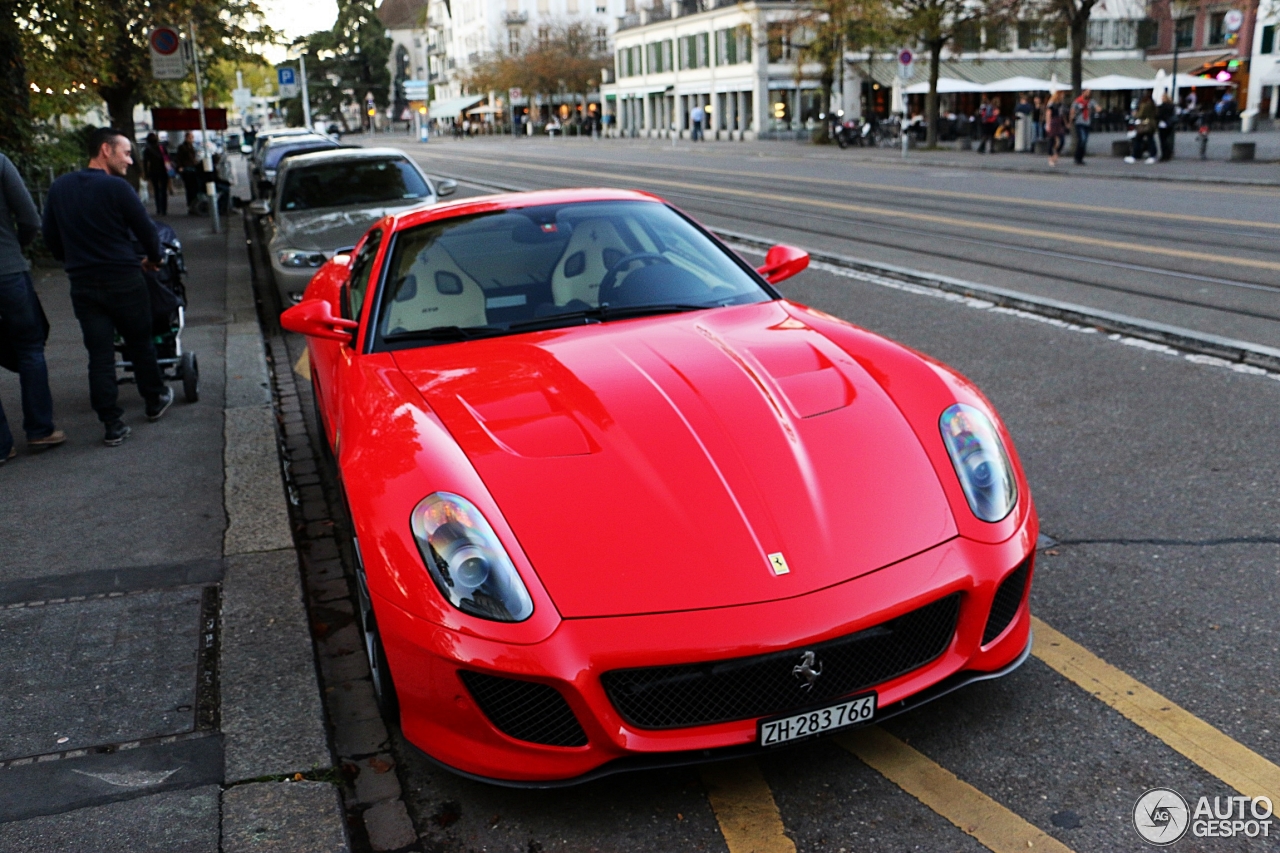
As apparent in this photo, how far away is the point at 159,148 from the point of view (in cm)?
2362

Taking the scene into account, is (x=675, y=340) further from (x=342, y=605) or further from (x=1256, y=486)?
(x=1256, y=486)

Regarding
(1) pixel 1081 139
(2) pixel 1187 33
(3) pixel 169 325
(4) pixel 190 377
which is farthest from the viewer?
(2) pixel 1187 33

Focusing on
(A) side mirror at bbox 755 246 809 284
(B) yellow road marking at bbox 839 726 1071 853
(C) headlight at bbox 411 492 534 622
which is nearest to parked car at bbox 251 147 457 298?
(A) side mirror at bbox 755 246 809 284

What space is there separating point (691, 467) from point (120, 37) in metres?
22.4

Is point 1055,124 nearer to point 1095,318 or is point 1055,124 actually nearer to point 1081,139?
point 1081,139

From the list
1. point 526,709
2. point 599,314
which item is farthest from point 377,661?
point 599,314

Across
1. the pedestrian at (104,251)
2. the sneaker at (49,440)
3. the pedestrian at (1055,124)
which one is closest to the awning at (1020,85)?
the pedestrian at (1055,124)

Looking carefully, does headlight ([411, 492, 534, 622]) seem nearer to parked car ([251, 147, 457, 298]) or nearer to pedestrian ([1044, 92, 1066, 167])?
parked car ([251, 147, 457, 298])

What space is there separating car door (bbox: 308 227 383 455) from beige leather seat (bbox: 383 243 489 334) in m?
0.17

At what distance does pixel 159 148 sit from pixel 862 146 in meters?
30.9

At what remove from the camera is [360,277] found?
5.10 meters

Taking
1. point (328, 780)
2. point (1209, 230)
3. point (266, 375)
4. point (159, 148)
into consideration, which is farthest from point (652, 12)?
point (328, 780)

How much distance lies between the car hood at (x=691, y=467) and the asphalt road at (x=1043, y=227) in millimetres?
5795

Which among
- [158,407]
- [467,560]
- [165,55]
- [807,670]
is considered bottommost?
[158,407]
